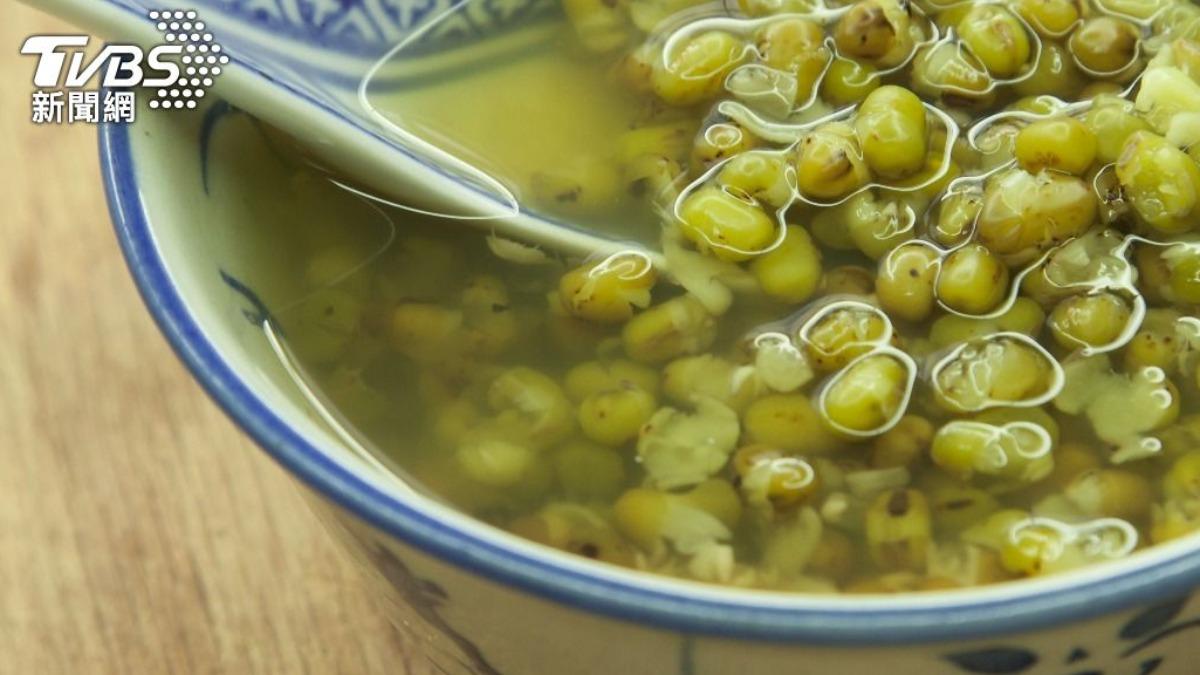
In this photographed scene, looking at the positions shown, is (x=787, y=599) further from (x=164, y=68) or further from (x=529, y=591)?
(x=164, y=68)

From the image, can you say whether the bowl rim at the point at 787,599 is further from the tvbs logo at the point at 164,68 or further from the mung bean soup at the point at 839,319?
the tvbs logo at the point at 164,68

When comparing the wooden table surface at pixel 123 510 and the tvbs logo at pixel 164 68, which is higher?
the tvbs logo at pixel 164 68

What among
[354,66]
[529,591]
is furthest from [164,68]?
[529,591]

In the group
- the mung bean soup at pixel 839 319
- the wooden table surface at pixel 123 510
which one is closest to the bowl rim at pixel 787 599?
the mung bean soup at pixel 839 319

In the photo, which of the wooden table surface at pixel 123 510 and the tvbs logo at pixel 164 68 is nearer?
the tvbs logo at pixel 164 68

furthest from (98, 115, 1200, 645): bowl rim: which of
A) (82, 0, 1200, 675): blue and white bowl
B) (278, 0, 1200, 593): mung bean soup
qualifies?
(278, 0, 1200, 593): mung bean soup

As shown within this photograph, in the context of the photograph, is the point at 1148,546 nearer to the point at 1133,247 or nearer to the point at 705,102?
the point at 1133,247

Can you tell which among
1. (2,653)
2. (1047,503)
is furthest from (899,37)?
(2,653)
